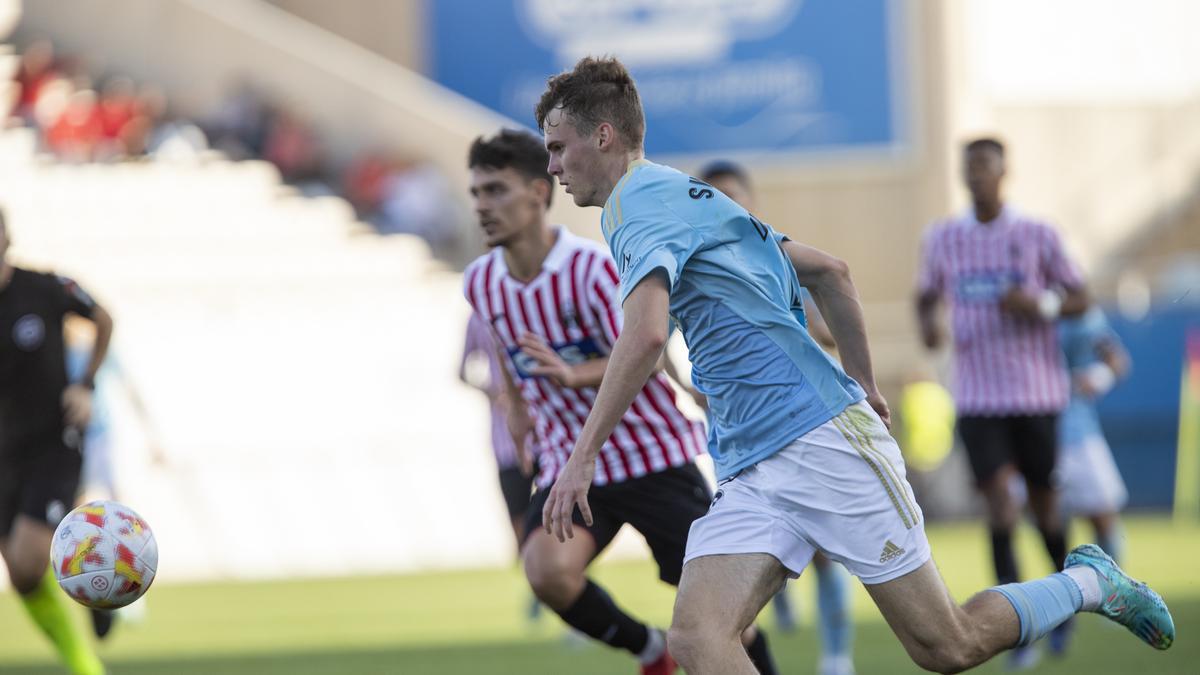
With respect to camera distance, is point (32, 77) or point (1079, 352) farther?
point (32, 77)

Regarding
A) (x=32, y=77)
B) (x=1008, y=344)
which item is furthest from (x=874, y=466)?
(x=32, y=77)

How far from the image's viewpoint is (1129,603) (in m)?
5.91

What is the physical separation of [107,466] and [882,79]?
44.2 feet

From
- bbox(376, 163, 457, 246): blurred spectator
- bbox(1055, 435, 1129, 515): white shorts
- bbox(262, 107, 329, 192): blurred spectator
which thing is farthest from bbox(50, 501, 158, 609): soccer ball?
bbox(262, 107, 329, 192): blurred spectator

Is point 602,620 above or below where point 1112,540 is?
above

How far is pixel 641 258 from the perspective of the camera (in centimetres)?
506

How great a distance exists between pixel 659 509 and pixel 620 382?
6.42 ft

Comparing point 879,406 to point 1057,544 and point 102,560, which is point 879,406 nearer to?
point 102,560

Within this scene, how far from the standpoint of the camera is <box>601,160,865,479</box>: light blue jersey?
5.19 metres

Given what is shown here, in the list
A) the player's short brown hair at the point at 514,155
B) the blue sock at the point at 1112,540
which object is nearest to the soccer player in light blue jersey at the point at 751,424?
the player's short brown hair at the point at 514,155

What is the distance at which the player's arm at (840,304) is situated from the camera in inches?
221

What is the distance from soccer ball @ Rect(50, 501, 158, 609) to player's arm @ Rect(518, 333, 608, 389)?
61.2 inches

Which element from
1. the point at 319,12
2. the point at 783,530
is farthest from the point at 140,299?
the point at 783,530

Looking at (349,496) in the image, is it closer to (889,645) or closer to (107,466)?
→ (107,466)
